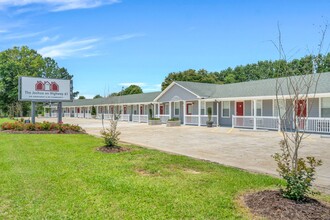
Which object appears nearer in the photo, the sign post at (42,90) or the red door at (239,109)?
the sign post at (42,90)

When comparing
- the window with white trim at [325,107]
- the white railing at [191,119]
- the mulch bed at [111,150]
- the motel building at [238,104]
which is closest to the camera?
the mulch bed at [111,150]

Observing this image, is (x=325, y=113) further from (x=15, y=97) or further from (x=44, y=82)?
(x=15, y=97)

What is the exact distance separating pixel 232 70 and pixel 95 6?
57901 mm

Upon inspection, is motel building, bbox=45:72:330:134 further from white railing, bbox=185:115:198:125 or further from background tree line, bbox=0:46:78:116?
background tree line, bbox=0:46:78:116

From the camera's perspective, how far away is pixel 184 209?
15.4ft

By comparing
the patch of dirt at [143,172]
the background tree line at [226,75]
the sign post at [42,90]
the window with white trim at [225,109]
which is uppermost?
the background tree line at [226,75]

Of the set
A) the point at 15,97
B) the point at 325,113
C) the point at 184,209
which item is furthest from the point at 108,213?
the point at 15,97

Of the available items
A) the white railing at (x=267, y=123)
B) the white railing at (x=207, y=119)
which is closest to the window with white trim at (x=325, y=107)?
the white railing at (x=267, y=123)

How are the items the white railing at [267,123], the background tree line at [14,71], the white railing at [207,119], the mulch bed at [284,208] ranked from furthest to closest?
the background tree line at [14,71] < the white railing at [207,119] < the white railing at [267,123] < the mulch bed at [284,208]

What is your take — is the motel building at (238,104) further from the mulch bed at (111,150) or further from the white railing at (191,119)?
the mulch bed at (111,150)

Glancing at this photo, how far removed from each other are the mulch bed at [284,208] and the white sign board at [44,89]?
70.8 ft

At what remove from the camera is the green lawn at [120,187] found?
4.59m

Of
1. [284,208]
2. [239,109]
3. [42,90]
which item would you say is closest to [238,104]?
[239,109]

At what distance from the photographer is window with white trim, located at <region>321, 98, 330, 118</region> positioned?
19.0 meters
